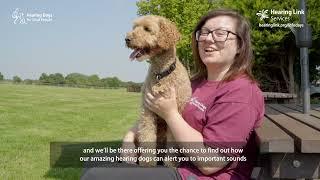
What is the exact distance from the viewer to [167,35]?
379 centimetres

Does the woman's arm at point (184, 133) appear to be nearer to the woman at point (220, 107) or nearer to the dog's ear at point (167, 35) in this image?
the woman at point (220, 107)

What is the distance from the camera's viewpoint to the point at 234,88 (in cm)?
292

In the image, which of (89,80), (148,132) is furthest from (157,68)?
(89,80)

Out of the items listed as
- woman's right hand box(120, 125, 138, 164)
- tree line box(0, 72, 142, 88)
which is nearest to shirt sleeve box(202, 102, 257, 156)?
woman's right hand box(120, 125, 138, 164)

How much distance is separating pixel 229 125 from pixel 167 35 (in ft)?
4.00

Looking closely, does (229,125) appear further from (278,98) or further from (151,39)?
(278,98)

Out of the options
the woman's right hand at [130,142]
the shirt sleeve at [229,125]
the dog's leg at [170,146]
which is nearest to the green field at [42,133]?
the woman's right hand at [130,142]

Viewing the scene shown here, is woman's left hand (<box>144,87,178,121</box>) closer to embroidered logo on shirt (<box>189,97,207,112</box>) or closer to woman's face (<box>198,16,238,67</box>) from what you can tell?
embroidered logo on shirt (<box>189,97,207,112</box>)

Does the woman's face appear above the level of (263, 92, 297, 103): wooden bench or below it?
above

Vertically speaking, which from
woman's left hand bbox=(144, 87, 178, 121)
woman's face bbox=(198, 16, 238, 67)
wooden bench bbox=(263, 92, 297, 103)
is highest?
woman's face bbox=(198, 16, 238, 67)

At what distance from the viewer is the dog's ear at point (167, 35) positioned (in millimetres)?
3779

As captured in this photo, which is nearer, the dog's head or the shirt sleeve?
the shirt sleeve

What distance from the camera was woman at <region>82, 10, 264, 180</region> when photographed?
9.16ft

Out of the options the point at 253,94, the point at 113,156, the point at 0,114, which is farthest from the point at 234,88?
the point at 0,114
